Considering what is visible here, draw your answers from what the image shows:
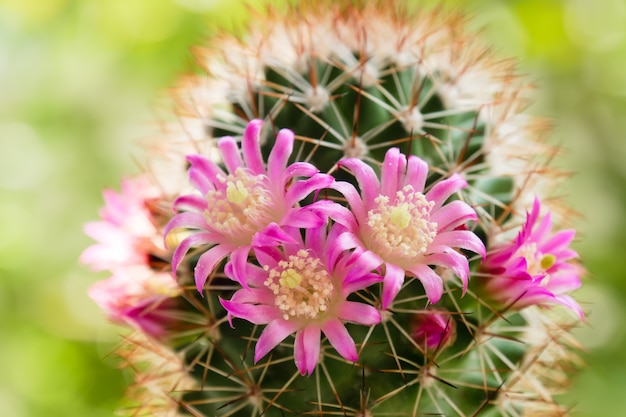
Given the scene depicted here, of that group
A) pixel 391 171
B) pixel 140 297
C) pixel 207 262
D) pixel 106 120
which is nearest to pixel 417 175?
pixel 391 171

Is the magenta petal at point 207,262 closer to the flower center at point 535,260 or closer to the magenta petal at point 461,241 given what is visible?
the magenta petal at point 461,241

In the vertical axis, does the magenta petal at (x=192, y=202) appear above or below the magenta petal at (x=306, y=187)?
below

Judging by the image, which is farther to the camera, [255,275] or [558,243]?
[558,243]

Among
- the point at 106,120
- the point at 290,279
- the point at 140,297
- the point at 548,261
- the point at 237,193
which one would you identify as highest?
the point at 237,193

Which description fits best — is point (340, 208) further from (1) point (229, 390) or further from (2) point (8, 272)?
(2) point (8, 272)

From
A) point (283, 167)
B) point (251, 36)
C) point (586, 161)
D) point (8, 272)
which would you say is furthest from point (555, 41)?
point (8, 272)

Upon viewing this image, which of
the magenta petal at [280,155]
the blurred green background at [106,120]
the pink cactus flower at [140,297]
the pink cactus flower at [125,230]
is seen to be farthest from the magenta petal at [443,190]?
the blurred green background at [106,120]

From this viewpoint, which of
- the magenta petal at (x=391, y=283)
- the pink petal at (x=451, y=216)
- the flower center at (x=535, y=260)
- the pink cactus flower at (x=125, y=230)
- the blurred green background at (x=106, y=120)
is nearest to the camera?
the magenta petal at (x=391, y=283)

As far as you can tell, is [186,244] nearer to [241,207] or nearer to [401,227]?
[241,207]
